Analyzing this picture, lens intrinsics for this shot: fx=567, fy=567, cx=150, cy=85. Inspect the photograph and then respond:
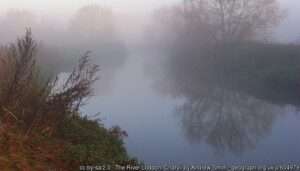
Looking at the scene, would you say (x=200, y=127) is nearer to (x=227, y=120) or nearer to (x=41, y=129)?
(x=227, y=120)

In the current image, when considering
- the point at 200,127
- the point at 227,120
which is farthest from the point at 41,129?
the point at 227,120

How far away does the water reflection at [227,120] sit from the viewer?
12.7m

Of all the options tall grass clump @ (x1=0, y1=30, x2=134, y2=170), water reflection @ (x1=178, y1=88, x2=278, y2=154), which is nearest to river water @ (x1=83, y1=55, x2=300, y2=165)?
water reflection @ (x1=178, y1=88, x2=278, y2=154)

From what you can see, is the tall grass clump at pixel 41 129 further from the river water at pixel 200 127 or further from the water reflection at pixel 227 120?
the water reflection at pixel 227 120

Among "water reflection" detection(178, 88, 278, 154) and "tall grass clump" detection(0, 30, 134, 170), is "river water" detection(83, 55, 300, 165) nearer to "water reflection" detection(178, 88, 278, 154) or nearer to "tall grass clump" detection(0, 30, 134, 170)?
"water reflection" detection(178, 88, 278, 154)

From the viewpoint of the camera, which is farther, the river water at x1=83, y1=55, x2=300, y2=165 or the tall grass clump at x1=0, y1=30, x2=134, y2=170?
the river water at x1=83, y1=55, x2=300, y2=165

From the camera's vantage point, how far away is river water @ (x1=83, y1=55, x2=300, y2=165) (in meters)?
11.1

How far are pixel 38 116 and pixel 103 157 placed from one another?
2.83 feet

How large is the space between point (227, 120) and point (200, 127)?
47.2 inches

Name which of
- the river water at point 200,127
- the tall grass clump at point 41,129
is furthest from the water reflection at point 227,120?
the tall grass clump at point 41,129

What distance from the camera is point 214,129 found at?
14234 millimetres

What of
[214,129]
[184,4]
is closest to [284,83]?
[214,129]

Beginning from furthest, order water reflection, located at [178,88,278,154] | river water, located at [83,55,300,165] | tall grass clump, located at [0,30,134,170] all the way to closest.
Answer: water reflection, located at [178,88,278,154]
river water, located at [83,55,300,165]
tall grass clump, located at [0,30,134,170]

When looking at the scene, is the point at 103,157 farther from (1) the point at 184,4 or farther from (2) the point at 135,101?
(1) the point at 184,4
